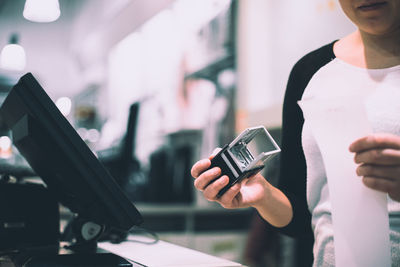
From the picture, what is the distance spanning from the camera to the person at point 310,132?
32.3 inches

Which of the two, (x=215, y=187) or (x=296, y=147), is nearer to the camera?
(x=215, y=187)

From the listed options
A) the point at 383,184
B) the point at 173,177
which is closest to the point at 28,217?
the point at 383,184

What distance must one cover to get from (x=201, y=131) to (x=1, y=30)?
13.4 feet

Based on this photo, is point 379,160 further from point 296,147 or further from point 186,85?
point 186,85

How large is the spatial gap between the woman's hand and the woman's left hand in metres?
0.26

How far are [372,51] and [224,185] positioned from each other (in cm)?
44

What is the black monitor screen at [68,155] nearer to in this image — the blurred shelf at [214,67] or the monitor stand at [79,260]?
the monitor stand at [79,260]

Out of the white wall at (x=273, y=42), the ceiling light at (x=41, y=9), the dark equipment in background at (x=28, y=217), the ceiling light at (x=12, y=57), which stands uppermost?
the ceiling light at (x=12, y=57)

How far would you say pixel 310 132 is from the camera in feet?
3.05

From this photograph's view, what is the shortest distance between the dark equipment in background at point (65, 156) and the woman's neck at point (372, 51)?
56 cm

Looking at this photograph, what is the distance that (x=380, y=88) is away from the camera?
0.85m

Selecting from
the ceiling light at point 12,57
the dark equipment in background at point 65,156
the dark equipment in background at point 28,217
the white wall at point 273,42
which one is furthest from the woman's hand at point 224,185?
the ceiling light at point 12,57

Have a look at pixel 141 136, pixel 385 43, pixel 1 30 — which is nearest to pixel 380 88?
pixel 385 43

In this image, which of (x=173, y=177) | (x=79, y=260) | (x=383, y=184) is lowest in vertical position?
(x=79, y=260)
